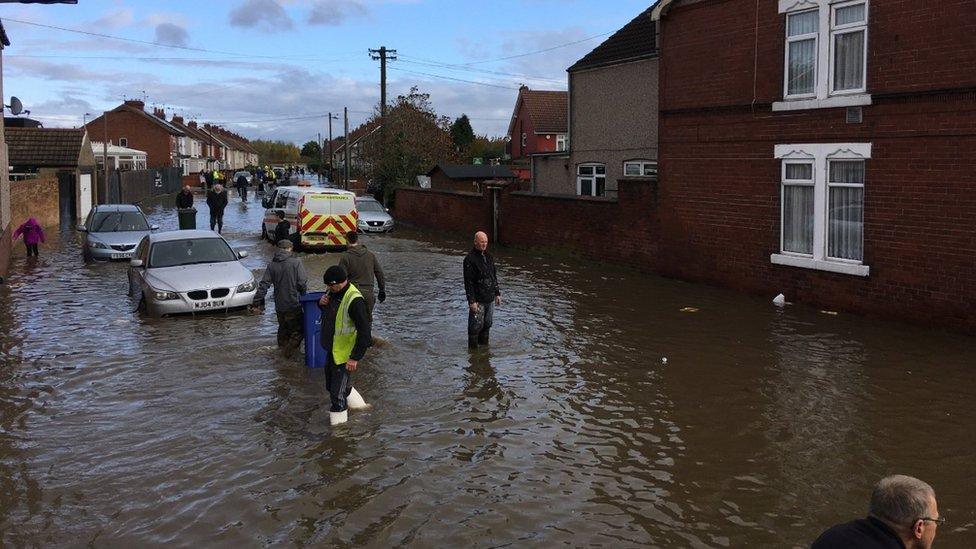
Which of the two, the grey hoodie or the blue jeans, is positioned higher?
the grey hoodie

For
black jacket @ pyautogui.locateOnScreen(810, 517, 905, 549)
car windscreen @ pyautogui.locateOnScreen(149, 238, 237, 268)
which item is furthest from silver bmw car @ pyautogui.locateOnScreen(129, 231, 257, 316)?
black jacket @ pyautogui.locateOnScreen(810, 517, 905, 549)

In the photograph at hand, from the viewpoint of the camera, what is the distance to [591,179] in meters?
29.1

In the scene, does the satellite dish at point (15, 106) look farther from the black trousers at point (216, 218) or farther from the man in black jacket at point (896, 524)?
the man in black jacket at point (896, 524)

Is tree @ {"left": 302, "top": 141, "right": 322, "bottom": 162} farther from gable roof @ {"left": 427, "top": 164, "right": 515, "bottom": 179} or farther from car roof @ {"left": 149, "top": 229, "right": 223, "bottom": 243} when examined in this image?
car roof @ {"left": 149, "top": 229, "right": 223, "bottom": 243}

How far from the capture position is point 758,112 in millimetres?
16516

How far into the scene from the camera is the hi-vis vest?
8609 millimetres

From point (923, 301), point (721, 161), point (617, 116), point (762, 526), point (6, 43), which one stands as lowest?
point (762, 526)

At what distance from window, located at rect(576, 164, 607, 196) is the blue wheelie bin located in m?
18.4

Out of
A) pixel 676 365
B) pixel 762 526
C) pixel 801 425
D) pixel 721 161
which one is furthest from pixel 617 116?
pixel 762 526

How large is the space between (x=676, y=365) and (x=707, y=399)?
1653 millimetres

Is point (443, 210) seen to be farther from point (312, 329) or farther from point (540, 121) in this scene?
point (540, 121)

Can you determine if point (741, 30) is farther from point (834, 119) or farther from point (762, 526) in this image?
point (762, 526)

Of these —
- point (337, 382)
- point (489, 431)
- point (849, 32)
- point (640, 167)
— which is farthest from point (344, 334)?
point (640, 167)

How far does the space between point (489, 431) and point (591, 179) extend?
69.2ft
